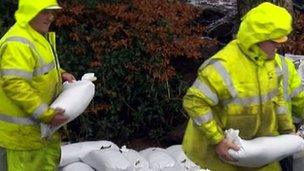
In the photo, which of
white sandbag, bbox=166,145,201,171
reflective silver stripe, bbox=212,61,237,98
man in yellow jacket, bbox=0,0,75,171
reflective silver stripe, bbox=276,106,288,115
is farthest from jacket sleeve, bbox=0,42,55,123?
reflective silver stripe, bbox=276,106,288,115

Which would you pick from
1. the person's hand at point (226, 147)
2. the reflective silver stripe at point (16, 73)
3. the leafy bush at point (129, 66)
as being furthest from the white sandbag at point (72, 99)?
the leafy bush at point (129, 66)

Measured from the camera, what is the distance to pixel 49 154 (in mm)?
4504

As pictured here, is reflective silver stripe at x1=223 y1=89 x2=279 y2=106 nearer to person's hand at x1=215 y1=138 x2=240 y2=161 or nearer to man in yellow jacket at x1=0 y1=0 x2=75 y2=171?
person's hand at x1=215 y1=138 x2=240 y2=161

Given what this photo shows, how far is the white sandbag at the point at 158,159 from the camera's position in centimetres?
491

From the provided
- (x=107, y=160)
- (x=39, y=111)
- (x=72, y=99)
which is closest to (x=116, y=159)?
(x=107, y=160)

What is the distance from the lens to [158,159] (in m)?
4.99

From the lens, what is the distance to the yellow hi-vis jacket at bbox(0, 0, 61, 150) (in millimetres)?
4121

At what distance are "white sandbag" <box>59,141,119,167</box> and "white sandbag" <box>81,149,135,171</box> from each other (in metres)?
0.05

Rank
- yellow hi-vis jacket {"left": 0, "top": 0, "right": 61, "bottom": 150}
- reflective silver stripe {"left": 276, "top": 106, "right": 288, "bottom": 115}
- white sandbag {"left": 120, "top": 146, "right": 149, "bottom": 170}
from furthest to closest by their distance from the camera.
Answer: white sandbag {"left": 120, "top": 146, "right": 149, "bottom": 170} → yellow hi-vis jacket {"left": 0, "top": 0, "right": 61, "bottom": 150} → reflective silver stripe {"left": 276, "top": 106, "right": 288, "bottom": 115}

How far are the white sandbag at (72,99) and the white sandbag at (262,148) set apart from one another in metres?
0.94

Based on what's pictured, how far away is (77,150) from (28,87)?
1.01 metres

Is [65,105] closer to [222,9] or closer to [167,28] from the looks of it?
[167,28]

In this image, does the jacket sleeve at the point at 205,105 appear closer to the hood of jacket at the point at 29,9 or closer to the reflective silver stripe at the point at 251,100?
the reflective silver stripe at the point at 251,100

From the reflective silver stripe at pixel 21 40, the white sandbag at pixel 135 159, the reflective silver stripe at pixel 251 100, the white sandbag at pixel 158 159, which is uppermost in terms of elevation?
the reflective silver stripe at pixel 21 40
